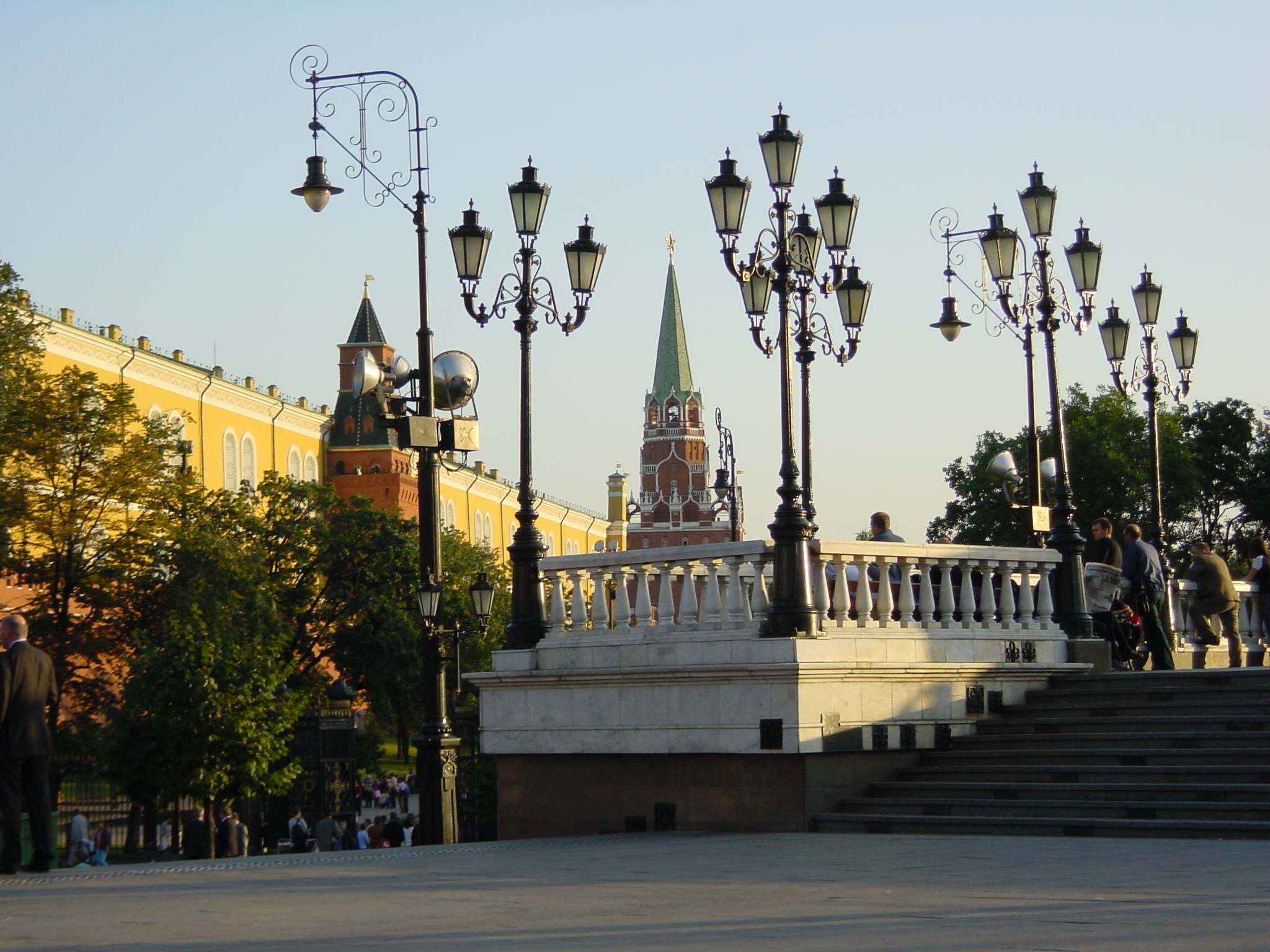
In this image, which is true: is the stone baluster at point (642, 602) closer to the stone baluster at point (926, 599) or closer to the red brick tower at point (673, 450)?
the stone baluster at point (926, 599)

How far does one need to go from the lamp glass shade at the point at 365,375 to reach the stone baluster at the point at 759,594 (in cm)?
500

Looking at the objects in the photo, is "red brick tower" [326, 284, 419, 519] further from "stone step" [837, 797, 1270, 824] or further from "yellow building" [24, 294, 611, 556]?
"stone step" [837, 797, 1270, 824]

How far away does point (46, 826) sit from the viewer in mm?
12648

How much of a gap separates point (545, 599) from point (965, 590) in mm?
4842

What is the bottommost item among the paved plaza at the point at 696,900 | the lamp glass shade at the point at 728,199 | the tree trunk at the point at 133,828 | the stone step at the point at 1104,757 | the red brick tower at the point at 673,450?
the tree trunk at the point at 133,828

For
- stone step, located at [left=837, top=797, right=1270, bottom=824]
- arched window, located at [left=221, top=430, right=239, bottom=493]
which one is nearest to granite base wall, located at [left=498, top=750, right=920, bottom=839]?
stone step, located at [left=837, top=797, right=1270, bottom=824]

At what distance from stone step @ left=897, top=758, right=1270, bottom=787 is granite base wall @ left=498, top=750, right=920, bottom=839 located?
0.46 metres

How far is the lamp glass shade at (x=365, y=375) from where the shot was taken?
19219mm

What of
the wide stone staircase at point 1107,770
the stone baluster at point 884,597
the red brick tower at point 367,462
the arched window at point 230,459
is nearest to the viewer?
the wide stone staircase at point 1107,770

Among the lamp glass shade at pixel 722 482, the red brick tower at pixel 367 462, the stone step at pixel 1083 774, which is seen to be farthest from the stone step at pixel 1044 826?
the red brick tower at pixel 367 462

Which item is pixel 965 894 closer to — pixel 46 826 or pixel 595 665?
pixel 46 826

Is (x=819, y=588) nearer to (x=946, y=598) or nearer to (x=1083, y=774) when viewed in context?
(x=946, y=598)

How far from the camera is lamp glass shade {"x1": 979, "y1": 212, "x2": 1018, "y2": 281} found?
22422 millimetres

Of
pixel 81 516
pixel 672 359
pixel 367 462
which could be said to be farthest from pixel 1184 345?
pixel 672 359
